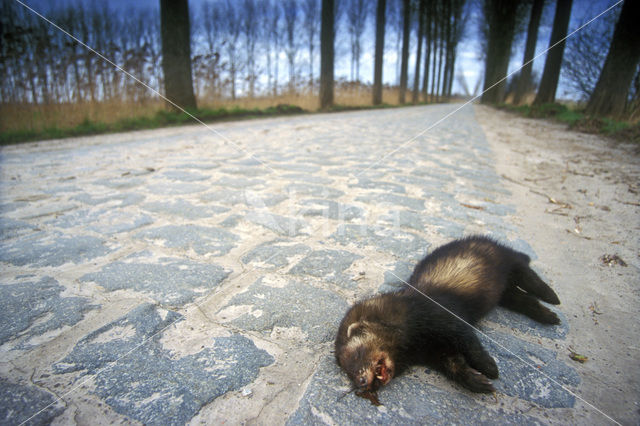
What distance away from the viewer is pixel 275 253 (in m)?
2.15

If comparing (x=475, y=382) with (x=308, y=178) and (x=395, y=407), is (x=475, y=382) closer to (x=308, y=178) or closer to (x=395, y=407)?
(x=395, y=407)

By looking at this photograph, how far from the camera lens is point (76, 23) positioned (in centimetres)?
1195

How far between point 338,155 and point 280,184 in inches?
73.5

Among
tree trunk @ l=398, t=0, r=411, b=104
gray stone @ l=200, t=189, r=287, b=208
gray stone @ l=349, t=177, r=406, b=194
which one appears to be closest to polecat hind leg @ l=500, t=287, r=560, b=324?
gray stone @ l=349, t=177, r=406, b=194

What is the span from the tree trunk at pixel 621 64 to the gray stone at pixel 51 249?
10277 millimetres

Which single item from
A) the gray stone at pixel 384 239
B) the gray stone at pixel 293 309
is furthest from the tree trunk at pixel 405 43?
the gray stone at pixel 293 309

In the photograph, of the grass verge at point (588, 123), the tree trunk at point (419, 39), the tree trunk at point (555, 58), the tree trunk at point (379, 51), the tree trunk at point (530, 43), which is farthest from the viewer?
the tree trunk at point (419, 39)

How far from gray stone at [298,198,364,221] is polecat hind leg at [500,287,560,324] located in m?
1.26

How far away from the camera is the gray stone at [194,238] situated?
220 cm

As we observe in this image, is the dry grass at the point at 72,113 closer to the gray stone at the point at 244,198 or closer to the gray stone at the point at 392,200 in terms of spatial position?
the gray stone at the point at 244,198

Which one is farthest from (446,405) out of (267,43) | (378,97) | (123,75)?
(267,43)

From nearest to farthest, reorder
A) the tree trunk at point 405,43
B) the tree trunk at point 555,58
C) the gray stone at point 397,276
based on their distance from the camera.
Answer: the gray stone at point 397,276 → the tree trunk at point 555,58 → the tree trunk at point 405,43

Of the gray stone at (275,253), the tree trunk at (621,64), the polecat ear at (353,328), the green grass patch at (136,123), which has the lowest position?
the polecat ear at (353,328)

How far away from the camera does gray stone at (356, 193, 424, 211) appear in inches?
119
